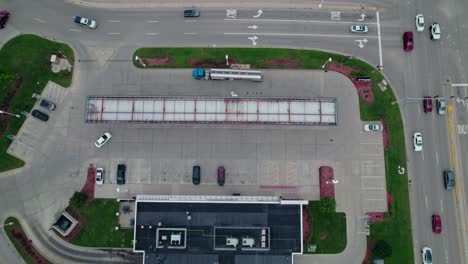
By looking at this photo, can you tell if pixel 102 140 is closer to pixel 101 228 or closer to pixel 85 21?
pixel 101 228

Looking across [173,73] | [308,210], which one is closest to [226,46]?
[173,73]

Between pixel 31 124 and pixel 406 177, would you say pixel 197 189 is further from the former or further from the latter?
pixel 406 177

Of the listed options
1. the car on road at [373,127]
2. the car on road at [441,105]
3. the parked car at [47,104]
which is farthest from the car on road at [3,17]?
the car on road at [441,105]

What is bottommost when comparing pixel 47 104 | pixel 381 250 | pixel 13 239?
pixel 381 250

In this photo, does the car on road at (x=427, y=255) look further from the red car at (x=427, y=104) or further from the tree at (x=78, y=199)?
the tree at (x=78, y=199)

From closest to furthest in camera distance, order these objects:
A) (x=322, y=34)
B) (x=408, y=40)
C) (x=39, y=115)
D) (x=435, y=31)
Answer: (x=39, y=115)
(x=408, y=40)
(x=435, y=31)
(x=322, y=34)

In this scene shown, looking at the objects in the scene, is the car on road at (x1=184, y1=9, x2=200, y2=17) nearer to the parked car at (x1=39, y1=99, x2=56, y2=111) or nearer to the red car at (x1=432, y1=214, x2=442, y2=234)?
the parked car at (x1=39, y1=99, x2=56, y2=111)

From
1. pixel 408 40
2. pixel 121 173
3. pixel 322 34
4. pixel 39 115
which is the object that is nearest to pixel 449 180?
pixel 408 40
